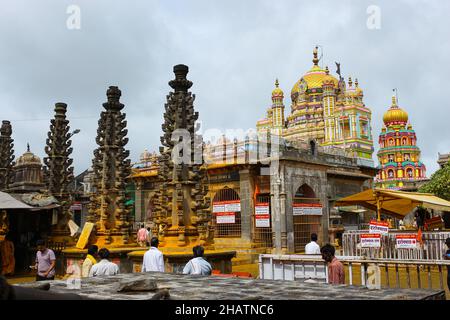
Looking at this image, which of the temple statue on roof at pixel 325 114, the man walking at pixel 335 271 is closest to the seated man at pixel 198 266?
the man walking at pixel 335 271

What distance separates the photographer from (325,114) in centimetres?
5141

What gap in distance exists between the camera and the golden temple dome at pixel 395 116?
67.8 metres

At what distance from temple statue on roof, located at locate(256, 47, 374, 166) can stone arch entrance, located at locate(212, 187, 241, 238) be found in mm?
24666

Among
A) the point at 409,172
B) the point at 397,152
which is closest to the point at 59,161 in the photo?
the point at 409,172

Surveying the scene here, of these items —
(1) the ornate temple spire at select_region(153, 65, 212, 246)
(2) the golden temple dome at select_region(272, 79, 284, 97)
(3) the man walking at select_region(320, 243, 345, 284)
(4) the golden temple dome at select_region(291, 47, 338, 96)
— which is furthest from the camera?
(2) the golden temple dome at select_region(272, 79, 284, 97)

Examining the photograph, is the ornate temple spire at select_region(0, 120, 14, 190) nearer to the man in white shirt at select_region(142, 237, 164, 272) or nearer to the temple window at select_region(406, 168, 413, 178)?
the man in white shirt at select_region(142, 237, 164, 272)

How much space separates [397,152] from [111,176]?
59.3 m

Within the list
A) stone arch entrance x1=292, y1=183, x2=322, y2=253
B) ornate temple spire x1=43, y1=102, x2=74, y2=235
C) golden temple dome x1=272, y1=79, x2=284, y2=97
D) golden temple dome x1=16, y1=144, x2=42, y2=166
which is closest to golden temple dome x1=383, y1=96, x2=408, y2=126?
golden temple dome x1=272, y1=79, x2=284, y2=97

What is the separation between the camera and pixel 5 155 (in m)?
18.7

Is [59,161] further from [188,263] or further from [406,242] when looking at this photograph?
[406,242]

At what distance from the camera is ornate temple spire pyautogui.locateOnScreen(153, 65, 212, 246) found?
35.9 ft

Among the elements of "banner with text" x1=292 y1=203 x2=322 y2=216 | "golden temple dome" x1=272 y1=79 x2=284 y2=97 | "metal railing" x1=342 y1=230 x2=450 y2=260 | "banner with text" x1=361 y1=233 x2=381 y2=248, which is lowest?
"metal railing" x1=342 y1=230 x2=450 y2=260

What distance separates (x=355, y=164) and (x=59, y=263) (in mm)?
21659
